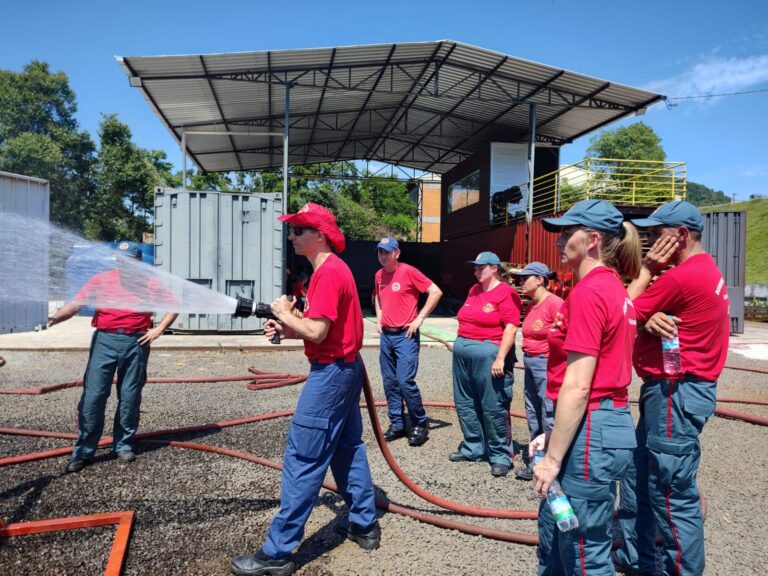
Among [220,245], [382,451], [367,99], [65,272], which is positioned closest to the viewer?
[382,451]

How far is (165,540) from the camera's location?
337 cm

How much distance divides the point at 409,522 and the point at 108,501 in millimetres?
2182

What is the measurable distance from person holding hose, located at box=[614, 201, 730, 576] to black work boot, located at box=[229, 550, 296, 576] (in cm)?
204

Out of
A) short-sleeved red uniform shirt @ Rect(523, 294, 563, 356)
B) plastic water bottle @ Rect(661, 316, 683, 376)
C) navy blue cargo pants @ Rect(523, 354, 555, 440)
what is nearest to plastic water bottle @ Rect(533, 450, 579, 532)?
plastic water bottle @ Rect(661, 316, 683, 376)

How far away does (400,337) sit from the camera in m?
5.54

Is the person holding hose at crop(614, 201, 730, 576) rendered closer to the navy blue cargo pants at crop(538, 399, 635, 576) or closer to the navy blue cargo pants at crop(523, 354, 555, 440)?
the navy blue cargo pants at crop(538, 399, 635, 576)

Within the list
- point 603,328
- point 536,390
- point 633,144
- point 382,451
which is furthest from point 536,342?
point 633,144

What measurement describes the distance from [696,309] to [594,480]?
1177 mm

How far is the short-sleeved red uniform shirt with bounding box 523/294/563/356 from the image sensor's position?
456 cm

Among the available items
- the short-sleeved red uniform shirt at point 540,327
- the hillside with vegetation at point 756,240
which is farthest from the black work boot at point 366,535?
the hillside with vegetation at point 756,240

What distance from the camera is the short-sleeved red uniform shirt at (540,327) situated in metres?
4.56

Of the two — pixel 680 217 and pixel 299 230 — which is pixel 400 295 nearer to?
pixel 299 230

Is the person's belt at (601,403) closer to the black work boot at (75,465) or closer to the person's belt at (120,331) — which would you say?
the person's belt at (120,331)

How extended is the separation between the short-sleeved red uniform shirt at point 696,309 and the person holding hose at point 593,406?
1.94 ft
